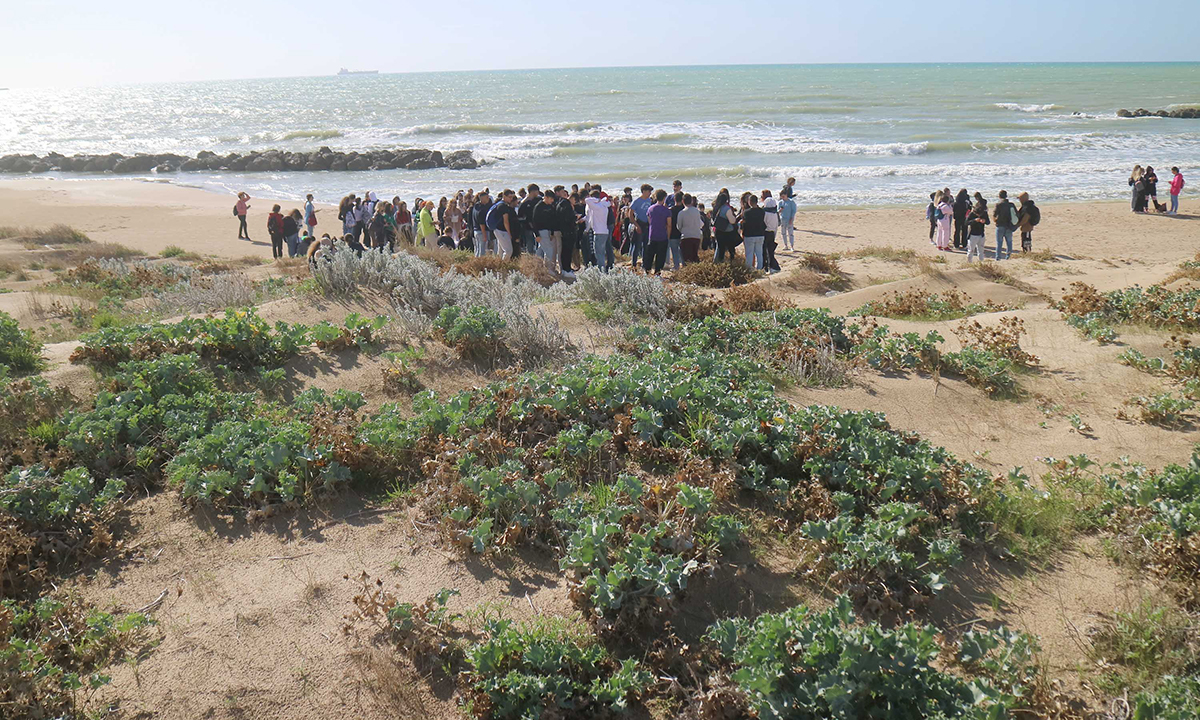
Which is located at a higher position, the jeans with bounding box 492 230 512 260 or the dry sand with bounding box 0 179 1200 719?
the jeans with bounding box 492 230 512 260

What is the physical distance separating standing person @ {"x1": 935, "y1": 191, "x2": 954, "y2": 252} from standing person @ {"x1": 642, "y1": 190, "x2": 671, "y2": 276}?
730 cm

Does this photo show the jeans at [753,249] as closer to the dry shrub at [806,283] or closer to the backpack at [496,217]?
the dry shrub at [806,283]

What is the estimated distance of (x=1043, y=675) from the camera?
3178 mm

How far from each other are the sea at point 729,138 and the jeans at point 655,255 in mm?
12831

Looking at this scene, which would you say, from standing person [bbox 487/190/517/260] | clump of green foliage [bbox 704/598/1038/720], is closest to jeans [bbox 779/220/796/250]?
standing person [bbox 487/190/517/260]

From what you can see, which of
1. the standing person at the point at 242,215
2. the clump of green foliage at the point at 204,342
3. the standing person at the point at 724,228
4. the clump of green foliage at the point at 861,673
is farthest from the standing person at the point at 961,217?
the standing person at the point at 242,215

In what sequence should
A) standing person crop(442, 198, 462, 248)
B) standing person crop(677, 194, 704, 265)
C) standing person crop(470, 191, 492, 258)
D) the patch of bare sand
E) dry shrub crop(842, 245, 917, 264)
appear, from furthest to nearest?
1. standing person crop(442, 198, 462, 248)
2. dry shrub crop(842, 245, 917, 264)
3. standing person crop(470, 191, 492, 258)
4. standing person crop(677, 194, 704, 265)
5. the patch of bare sand

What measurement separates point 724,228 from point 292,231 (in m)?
9.35

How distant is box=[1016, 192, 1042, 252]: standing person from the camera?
620 inches

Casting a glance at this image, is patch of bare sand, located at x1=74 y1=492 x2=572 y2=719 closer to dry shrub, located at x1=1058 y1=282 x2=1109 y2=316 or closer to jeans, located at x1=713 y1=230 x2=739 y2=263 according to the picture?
dry shrub, located at x1=1058 y1=282 x2=1109 y2=316

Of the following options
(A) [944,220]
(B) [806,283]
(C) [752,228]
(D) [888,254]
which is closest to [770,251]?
(C) [752,228]

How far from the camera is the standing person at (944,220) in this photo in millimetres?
16844

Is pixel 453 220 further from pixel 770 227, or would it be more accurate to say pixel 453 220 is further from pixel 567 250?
pixel 770 227

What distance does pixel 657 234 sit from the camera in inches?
500
